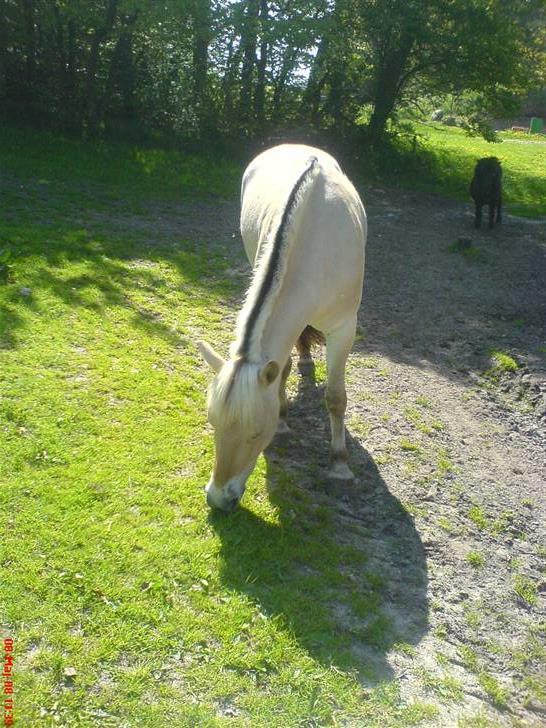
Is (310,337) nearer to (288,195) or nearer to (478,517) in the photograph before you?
(288,195)

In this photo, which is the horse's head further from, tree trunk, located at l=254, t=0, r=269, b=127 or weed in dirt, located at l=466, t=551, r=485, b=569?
tree trunk, located at l=254, t=0, r=269, b=127

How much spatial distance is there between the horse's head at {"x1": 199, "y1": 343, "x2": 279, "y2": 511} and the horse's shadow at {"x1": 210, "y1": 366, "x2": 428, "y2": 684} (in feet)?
1.18

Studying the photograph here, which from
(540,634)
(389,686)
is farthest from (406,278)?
(389,686)

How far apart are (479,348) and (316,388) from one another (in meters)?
2.18

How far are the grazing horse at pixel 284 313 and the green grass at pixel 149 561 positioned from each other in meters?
0.45

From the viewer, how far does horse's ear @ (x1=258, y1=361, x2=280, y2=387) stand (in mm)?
3240

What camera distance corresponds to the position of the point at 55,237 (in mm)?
7898

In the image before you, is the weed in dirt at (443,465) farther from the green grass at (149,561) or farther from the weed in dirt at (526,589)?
the green grass at (149,561)

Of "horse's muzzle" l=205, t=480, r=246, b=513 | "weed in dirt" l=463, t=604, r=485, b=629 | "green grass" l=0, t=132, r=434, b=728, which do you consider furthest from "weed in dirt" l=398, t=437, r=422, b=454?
"horse's muzzle" l=205, t=480, r=246, b=513

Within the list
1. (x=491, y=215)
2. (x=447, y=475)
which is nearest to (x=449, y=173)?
(x=491, y=215)

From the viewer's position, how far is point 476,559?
12.2 feet

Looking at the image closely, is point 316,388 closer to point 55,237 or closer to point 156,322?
point 156,322

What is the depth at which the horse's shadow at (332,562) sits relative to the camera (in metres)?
3.07

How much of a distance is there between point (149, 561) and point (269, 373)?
1228 millimetres
